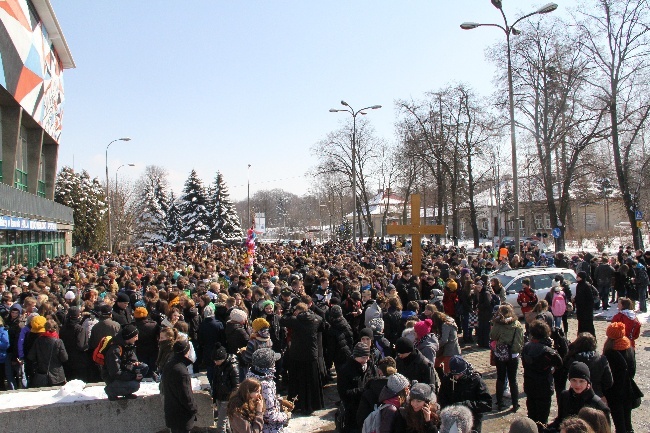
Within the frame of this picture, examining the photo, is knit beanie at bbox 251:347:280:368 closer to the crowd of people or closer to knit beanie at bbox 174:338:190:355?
the crowd of people

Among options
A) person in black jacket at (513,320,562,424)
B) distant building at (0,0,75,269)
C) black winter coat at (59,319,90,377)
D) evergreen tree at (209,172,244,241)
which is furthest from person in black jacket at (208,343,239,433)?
evergreen tree at (209,172,244,241)

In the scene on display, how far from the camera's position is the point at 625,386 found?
20.4 feet

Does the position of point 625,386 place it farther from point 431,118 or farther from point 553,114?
point 431,118

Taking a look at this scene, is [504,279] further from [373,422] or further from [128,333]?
[373,422]

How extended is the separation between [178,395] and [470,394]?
2949mm

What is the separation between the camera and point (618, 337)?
632 centimetres

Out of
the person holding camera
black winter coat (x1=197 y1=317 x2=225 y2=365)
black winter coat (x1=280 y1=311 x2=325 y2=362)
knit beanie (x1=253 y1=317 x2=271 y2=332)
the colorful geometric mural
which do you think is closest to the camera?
the person holding camera

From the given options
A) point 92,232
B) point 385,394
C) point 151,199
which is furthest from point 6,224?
point 151,199

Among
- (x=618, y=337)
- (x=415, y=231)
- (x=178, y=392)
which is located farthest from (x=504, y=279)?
(x=178, y=392)

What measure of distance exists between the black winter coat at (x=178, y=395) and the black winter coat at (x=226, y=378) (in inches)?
16.2

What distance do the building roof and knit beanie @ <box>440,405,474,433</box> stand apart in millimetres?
30737

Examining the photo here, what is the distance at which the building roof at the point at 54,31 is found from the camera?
28.2 metres

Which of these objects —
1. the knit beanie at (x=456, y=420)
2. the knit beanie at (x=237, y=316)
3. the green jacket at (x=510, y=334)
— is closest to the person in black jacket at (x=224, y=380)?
the knit beanie at (x=237, y=316)

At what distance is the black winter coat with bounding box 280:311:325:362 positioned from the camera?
7.79 m
